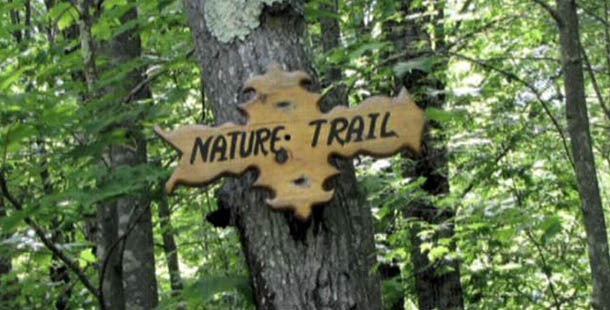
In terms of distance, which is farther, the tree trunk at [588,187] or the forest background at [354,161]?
the tree trunk at [588,187]

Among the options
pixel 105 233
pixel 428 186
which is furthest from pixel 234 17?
pixel 428 186

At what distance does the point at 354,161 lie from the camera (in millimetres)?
4391

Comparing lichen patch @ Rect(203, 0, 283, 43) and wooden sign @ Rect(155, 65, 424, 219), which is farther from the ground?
lichen patch @ Rect(203, 0, 283, 43)

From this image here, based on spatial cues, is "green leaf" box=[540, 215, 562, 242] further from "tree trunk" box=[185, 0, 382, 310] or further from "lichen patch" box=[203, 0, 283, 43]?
"lichen patch" box=[203, 0, 283, 43]

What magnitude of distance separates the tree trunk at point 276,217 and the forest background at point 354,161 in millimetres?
12

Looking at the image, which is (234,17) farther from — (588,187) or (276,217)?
(588,187)

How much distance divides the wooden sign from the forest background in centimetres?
15

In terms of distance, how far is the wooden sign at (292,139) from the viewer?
76.5 inches

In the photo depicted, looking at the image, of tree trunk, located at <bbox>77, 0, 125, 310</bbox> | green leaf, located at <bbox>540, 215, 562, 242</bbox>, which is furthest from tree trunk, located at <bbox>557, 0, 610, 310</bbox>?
tree trunk, located at <bbox>77, 0, 125, 310</bbox>

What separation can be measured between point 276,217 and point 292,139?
0.22 metres

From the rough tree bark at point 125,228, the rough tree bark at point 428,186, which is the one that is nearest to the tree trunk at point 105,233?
the rough tree bark at point 125,228

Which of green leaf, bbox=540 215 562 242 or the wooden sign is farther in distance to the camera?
green leaf, bbox=540 215 562 242

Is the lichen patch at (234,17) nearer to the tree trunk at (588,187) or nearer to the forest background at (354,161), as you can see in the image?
the forest background at (354,161)

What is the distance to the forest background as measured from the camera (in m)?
2.81
